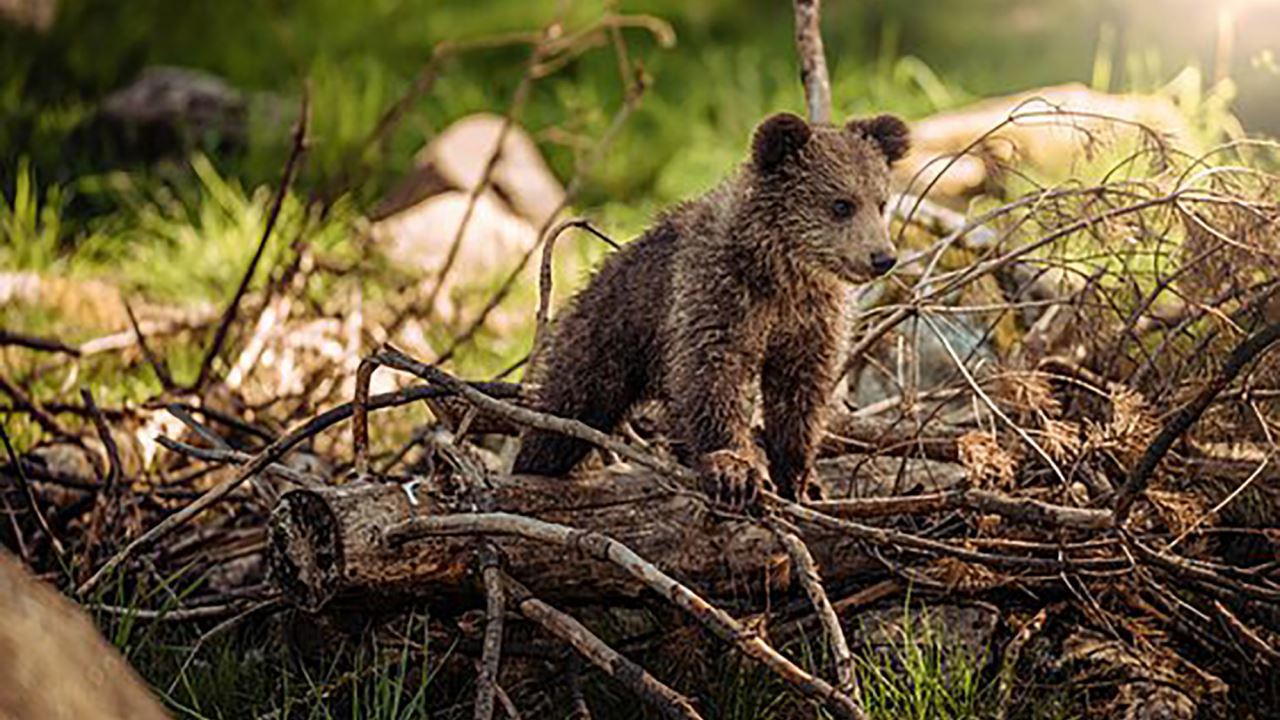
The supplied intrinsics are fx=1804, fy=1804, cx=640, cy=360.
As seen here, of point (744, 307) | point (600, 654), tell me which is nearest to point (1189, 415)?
point (744, 307)

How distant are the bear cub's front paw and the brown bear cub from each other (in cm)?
9

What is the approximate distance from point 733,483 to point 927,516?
27.5 inches

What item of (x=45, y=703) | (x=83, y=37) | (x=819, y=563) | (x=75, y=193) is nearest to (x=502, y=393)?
(x=819, y=563)

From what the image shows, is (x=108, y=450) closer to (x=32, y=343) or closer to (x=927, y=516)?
(x=32, y=343)

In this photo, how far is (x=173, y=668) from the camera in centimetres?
385

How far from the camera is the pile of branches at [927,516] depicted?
11.1ft

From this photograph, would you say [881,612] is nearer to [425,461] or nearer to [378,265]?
[425,461]

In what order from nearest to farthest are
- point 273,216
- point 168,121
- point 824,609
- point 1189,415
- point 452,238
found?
1. point 1189,415
2. point 824,609
3. point 273,216
4. point 452,238
5. point 168,121

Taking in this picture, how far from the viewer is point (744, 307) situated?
12.0 ft

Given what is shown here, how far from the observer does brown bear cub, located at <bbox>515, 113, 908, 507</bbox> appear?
11.9ft

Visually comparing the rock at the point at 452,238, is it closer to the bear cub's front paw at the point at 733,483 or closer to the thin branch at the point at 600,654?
the thin branch at the point at 600,654

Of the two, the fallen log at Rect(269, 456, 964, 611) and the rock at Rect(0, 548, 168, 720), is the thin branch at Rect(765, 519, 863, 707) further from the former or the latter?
the rock at Rect(0, 548, 168, 720)

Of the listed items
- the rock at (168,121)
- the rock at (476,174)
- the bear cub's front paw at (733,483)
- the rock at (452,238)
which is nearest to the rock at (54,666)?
the bear cub's front paw at (733,483)

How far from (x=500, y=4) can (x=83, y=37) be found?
7.97 feet
